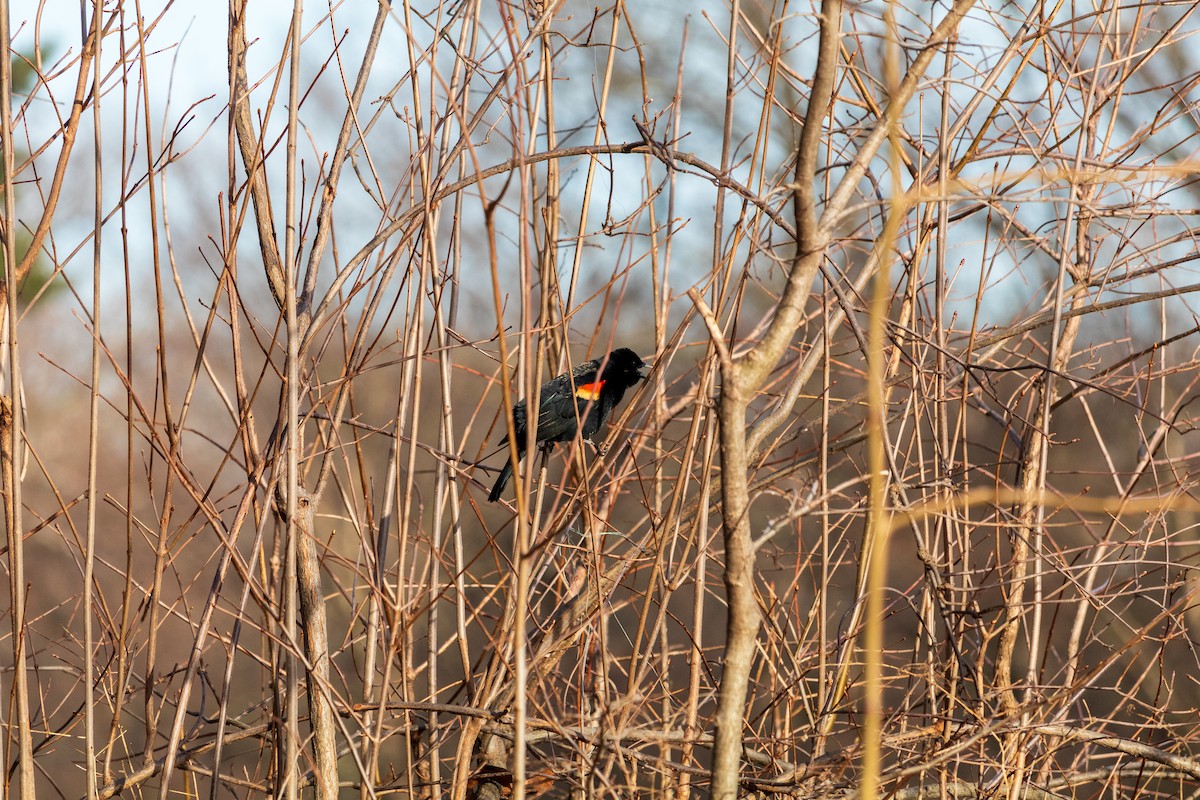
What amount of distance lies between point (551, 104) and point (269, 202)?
1.87 feet

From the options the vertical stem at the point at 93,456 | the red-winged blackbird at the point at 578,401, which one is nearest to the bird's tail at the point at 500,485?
the red-winged blackbird at the point at 578,401

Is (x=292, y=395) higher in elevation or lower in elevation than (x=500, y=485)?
higher

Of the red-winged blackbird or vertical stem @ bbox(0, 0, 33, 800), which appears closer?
vertical stem @ bbox(0, 0, 33, 800)

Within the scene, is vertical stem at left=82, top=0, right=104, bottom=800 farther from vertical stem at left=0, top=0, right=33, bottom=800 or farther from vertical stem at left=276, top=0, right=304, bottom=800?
vertical stem at left=276, top=0, right=304, bottom=800

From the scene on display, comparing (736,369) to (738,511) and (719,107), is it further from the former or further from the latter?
(719,107)

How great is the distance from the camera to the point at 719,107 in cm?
1317

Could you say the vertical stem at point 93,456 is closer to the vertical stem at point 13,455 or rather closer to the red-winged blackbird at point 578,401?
the vertical stem at point 13,455

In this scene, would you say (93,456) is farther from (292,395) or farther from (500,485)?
(500,485)

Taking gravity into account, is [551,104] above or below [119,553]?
above

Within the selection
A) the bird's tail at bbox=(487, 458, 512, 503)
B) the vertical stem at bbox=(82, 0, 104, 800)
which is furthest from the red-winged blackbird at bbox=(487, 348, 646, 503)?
the vertical stem at bbox=(82, 0, 104, 800)

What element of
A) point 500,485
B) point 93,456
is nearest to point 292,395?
point 93,456

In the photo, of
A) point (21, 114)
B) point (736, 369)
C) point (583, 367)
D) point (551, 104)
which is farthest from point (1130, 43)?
point (21, 114)

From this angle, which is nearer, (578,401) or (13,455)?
(13,455)

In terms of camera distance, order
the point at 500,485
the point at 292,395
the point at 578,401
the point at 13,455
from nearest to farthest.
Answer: the point at 292,395 → the point at 13,455 → the point at 500,485 → the point at 578,401
